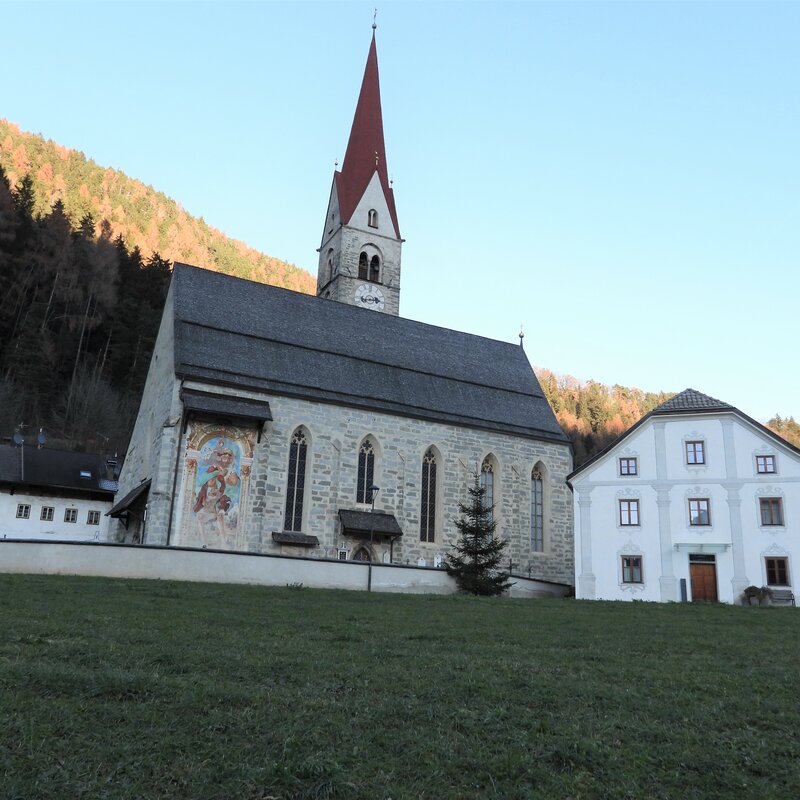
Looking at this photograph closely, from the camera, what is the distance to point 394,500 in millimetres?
32469

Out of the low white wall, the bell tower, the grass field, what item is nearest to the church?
the low white wall

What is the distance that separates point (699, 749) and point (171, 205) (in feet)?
349

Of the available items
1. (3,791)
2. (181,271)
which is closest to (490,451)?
(181,271)

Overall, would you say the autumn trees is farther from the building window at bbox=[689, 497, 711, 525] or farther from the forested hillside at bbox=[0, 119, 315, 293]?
the building window at bbox=[689, 497, 711, 525]

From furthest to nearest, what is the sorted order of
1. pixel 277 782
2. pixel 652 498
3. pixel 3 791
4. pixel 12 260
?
pixel 12 260
pixel 652 498
pixel 277 782
pixel 3 791

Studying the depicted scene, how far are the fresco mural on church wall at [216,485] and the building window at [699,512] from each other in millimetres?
15818

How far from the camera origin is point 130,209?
96.1 metres

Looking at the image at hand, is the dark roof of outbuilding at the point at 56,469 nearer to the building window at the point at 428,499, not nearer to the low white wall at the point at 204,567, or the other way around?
the building window at the point at 428,499

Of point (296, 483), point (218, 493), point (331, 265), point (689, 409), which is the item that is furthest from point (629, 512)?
point (331, 265)

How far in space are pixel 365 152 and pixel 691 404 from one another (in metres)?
31.9

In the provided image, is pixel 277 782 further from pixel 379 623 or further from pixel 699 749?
pixel 379 623

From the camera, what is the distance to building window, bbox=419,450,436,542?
33344mm

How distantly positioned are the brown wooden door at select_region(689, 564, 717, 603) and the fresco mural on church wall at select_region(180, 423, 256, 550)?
618 inches

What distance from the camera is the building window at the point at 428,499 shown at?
1313 inches
